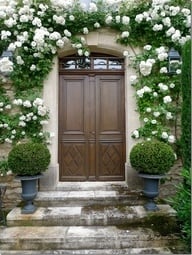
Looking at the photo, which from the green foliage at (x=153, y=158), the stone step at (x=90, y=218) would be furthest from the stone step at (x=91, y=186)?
the green foliage at (x=153, y=158)

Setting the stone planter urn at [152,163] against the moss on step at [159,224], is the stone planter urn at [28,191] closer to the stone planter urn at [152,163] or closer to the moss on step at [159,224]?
the moss on step at [159,224]

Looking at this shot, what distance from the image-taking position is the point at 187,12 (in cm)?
432

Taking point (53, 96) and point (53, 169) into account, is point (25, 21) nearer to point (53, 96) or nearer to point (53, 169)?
point (53, 96)

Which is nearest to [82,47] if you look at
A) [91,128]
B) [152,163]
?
[91,128]

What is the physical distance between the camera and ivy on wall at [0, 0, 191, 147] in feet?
14.1

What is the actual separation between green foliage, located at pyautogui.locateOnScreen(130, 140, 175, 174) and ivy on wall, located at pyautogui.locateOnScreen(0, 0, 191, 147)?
61 cm

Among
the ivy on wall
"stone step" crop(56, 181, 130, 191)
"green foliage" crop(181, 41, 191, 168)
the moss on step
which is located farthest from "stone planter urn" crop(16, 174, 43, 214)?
"green foliage" crop(181, 41, 191, 168)

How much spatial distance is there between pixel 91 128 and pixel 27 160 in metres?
1.53

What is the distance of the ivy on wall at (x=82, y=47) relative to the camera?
169 inches

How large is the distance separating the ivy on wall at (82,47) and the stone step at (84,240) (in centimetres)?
162

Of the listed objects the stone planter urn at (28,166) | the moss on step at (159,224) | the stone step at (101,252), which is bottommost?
the stone step at (101,252)

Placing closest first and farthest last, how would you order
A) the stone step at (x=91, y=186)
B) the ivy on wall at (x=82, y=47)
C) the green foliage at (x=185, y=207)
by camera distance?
the green foliage at (x=185, y=207) < the ivy on wall at (x=82, y=47) < the stone step at (x=91, y=186)

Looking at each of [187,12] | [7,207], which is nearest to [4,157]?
[7,207]

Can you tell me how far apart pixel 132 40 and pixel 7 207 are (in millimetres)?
3625
